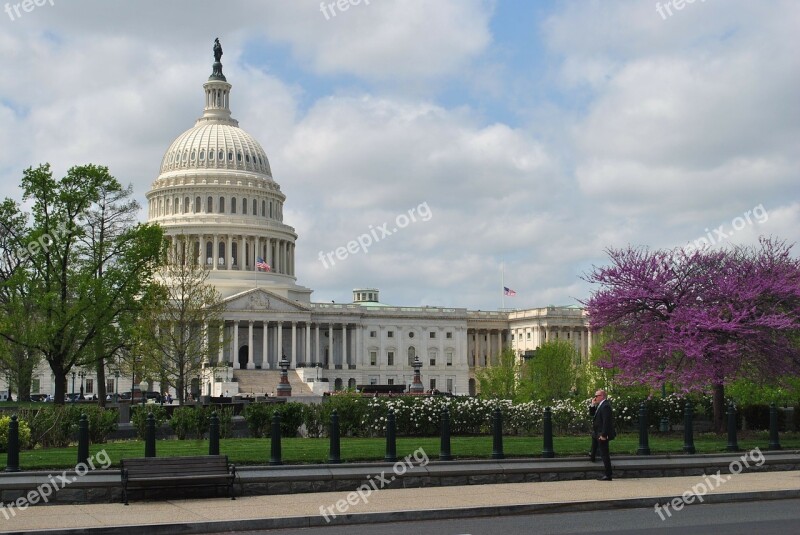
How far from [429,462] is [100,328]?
29246 millimetres

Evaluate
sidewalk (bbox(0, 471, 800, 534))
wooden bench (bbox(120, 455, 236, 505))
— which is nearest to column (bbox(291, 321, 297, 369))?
sidewalk (bbox(0, 471, 800, 534))

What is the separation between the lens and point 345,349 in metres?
139

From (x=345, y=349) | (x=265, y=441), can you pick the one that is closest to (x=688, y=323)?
(x=265, y=441)

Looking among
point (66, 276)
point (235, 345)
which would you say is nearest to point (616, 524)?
point (66, 276)

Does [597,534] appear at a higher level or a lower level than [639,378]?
lower

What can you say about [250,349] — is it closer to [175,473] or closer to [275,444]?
[275,444]

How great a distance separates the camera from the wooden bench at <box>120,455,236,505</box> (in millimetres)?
19672

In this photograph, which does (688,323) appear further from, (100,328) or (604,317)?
(100,328)

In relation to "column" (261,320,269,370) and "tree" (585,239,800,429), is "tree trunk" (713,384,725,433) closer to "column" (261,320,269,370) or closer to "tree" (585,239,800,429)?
"tree" (585,239,800,429)

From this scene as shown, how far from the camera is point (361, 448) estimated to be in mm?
27547

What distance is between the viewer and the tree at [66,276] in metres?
47.5

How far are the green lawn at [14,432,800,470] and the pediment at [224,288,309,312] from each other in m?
96.0

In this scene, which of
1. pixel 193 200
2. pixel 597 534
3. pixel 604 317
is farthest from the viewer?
pixel 193 200

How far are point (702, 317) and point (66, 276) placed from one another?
102ft
